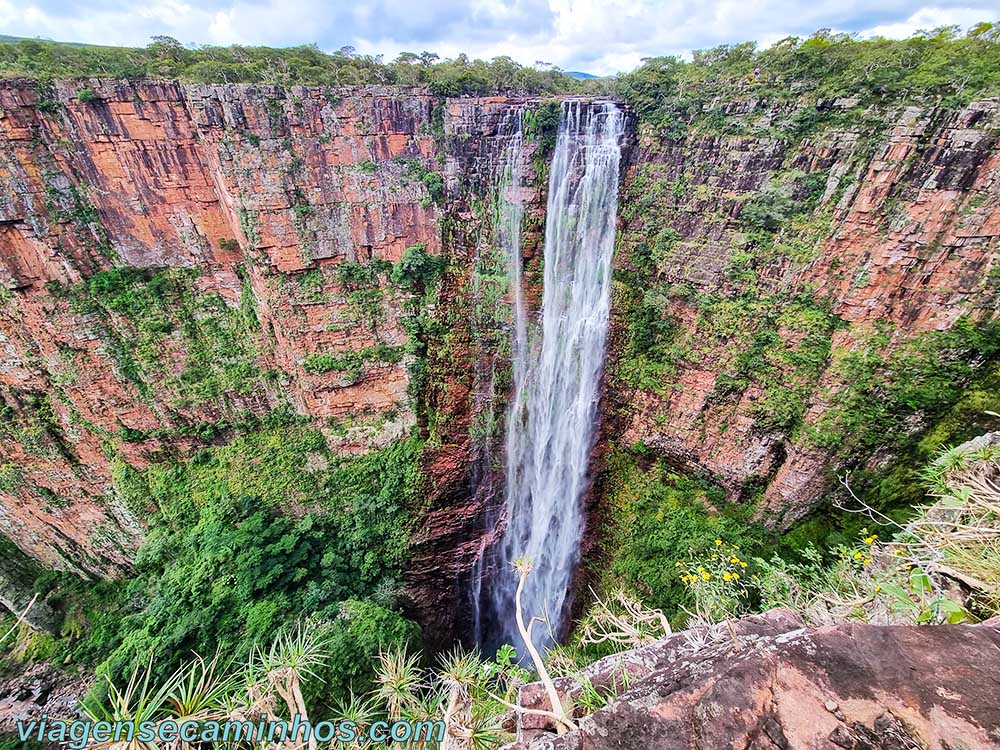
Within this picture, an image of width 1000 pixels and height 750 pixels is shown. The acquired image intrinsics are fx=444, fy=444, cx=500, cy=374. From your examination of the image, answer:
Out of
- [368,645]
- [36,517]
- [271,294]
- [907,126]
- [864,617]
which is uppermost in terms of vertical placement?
[907,126]

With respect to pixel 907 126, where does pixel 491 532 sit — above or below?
below

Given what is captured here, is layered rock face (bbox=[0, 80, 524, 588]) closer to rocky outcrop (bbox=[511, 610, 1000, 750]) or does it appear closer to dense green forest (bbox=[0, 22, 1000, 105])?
dense green forest (bbox=[0, 22, 1000, 105])

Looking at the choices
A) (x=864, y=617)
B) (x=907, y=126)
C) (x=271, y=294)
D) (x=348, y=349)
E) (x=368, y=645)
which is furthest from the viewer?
(x=348, y=349)

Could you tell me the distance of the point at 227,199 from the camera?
1159 cm

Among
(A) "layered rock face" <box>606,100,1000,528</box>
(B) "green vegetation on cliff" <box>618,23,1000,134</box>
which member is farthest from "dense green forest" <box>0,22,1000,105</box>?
(A) "layered rock face" <box>606,100,1000,528</box>

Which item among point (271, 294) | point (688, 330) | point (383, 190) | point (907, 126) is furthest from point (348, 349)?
point (907, 126)

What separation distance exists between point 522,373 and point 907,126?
10.3 m

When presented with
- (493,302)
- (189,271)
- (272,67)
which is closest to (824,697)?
(493,302)

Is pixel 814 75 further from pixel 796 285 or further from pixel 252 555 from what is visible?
pixel 252 555

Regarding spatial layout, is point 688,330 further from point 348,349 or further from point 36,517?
point 36,517

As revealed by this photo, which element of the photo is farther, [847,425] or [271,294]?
[271,294]

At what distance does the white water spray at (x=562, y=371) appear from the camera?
39.3 feet

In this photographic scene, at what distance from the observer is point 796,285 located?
407 inches

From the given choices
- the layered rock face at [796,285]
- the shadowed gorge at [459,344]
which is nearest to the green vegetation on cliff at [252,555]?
the shadowed gorge at [459,344]
